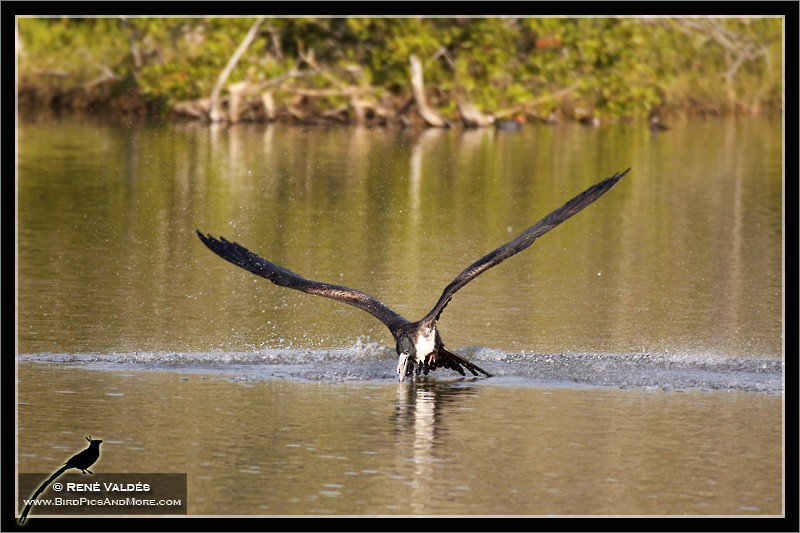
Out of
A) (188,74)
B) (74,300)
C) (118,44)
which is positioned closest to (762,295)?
(74,300)

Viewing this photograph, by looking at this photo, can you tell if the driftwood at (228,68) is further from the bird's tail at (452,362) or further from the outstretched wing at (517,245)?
the outstretched wing at (517,245)

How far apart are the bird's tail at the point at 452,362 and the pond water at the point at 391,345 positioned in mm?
153

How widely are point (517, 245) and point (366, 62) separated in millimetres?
31777

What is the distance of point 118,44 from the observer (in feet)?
146

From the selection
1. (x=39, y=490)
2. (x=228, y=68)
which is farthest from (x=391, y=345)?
(x=228, y=68)

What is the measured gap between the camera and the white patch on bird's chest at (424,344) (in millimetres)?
12102

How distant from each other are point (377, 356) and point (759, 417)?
3.33 m

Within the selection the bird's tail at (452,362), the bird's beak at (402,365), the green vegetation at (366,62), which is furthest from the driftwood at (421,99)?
the bird's beak at (402,365)

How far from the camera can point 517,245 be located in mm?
11789

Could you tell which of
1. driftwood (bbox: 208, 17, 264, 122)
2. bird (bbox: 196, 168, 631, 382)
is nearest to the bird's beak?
bird (bbox: 196, 168, 631, 382)

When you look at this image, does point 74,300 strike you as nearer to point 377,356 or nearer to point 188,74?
point 377,356

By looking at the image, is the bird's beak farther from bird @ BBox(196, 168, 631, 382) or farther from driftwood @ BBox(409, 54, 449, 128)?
driftwood @ BBox(409, 54, 449, 128)

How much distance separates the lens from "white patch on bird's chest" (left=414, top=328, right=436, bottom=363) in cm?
1210

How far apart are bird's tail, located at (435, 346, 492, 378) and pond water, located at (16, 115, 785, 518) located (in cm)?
15
